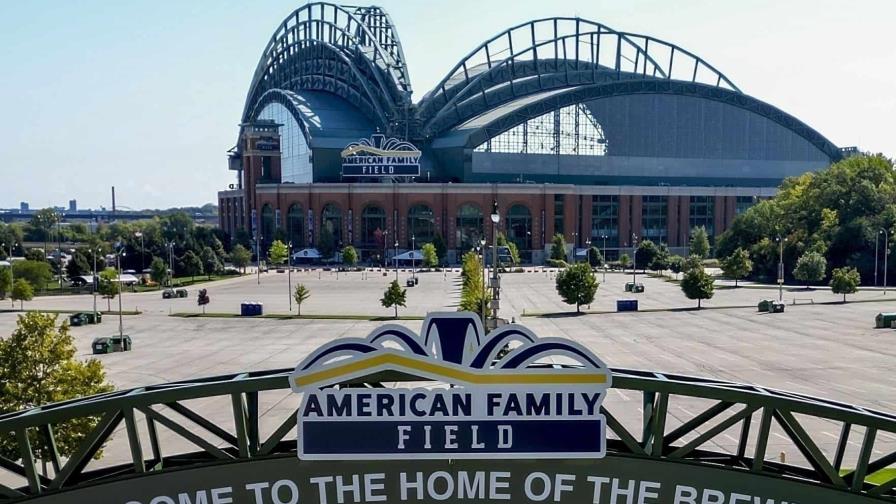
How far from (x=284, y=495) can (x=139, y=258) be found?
10740 cm

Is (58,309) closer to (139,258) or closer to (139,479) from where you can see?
(139,258)

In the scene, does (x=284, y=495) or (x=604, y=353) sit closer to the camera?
(x=284, y=495)

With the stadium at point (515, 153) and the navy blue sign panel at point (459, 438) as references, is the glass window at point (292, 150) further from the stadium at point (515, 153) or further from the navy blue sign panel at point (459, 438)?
the navy blue sign panel at point (459, 438)

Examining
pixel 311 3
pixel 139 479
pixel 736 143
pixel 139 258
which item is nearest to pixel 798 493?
pixel 139 479

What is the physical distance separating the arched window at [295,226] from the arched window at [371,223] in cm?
1249

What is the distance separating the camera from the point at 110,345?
48.6 m

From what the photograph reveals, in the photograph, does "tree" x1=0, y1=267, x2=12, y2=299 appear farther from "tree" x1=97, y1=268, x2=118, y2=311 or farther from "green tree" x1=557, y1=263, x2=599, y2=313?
"green tree" x1=557, y1=263, x2=599, y2=313

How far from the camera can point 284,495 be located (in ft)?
41.8

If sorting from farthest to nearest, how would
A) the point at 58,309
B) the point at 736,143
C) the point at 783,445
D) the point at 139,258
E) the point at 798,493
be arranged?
1. the point at 736,143
2. the point at 139,258
3. the point at 58,309
4. the point at 783,445
5. the point at 798,493

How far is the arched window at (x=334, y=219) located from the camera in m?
126

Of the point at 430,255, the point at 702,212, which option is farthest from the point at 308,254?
the point at 702,212

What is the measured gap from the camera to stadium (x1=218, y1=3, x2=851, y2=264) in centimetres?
12331

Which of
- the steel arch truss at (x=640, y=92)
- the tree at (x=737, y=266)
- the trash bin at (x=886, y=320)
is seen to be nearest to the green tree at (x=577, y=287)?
the trash bin at (x=886, y=320)

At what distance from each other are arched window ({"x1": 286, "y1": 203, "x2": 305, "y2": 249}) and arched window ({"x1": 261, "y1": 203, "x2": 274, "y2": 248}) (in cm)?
418
